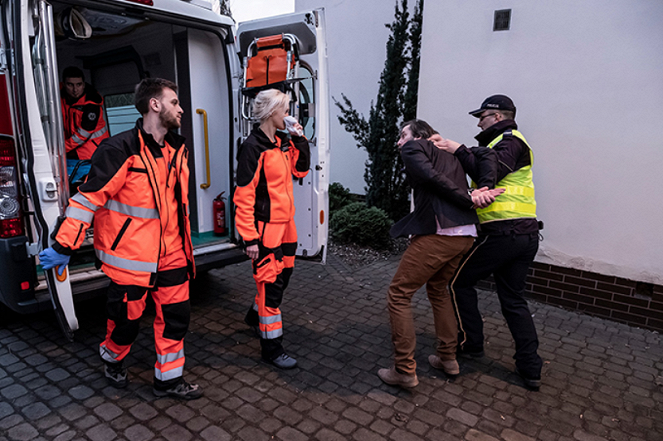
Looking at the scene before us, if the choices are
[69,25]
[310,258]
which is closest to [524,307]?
[310,258]

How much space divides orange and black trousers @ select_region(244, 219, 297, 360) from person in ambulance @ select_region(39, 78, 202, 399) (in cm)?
50

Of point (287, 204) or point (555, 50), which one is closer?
point (287, 204)

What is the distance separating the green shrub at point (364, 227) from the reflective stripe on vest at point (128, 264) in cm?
400

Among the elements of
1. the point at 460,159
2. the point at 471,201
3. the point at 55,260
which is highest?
the point at 460,159

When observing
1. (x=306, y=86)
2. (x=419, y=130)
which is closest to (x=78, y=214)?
(x=419, y=130)

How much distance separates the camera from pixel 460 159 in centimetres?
312

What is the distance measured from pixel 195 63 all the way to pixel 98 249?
7.72 ft

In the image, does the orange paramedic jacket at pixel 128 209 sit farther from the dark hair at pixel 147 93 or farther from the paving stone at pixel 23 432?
the paving stone at pixel 23 432

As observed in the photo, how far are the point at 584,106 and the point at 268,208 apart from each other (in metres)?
3.09

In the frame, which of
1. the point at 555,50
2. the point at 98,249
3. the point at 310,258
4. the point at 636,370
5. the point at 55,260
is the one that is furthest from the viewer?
the point at 555,50

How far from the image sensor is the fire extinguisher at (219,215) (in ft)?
15.5

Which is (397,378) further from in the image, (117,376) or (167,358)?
(117,376)

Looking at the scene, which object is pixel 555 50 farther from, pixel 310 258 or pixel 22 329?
pixel 22 329

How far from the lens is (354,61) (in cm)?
853
